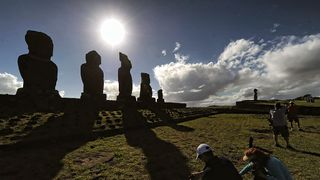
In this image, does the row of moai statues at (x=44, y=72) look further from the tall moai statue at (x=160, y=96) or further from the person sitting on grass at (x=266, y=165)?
the person sitting on grass at (x=266, y=165)

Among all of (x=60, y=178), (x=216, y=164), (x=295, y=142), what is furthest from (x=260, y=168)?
(x=295, y=142)

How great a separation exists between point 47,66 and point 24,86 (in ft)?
9.39

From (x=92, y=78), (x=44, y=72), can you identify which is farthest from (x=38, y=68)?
(x=92, y=78)

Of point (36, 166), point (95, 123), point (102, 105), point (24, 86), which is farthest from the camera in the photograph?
point (102, 105)

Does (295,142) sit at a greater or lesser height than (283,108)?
lesser

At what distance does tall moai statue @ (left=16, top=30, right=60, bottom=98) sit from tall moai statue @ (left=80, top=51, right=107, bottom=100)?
2930mm

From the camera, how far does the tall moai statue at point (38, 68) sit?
87.4 ft

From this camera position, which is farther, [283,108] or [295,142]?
Result: [295,142]

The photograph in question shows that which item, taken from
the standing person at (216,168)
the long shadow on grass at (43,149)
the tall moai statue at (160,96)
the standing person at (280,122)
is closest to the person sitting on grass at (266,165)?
the standing person at (216,168)

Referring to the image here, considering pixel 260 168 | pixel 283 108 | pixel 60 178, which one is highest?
pixel 283 108

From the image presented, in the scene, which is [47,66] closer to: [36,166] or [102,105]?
[102,105]

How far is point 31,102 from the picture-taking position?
25094 millimetres

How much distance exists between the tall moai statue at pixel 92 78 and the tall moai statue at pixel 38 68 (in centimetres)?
293

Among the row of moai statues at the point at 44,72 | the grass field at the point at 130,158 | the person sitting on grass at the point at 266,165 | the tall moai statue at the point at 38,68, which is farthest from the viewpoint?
the row of moai statues at the point at 44,72
